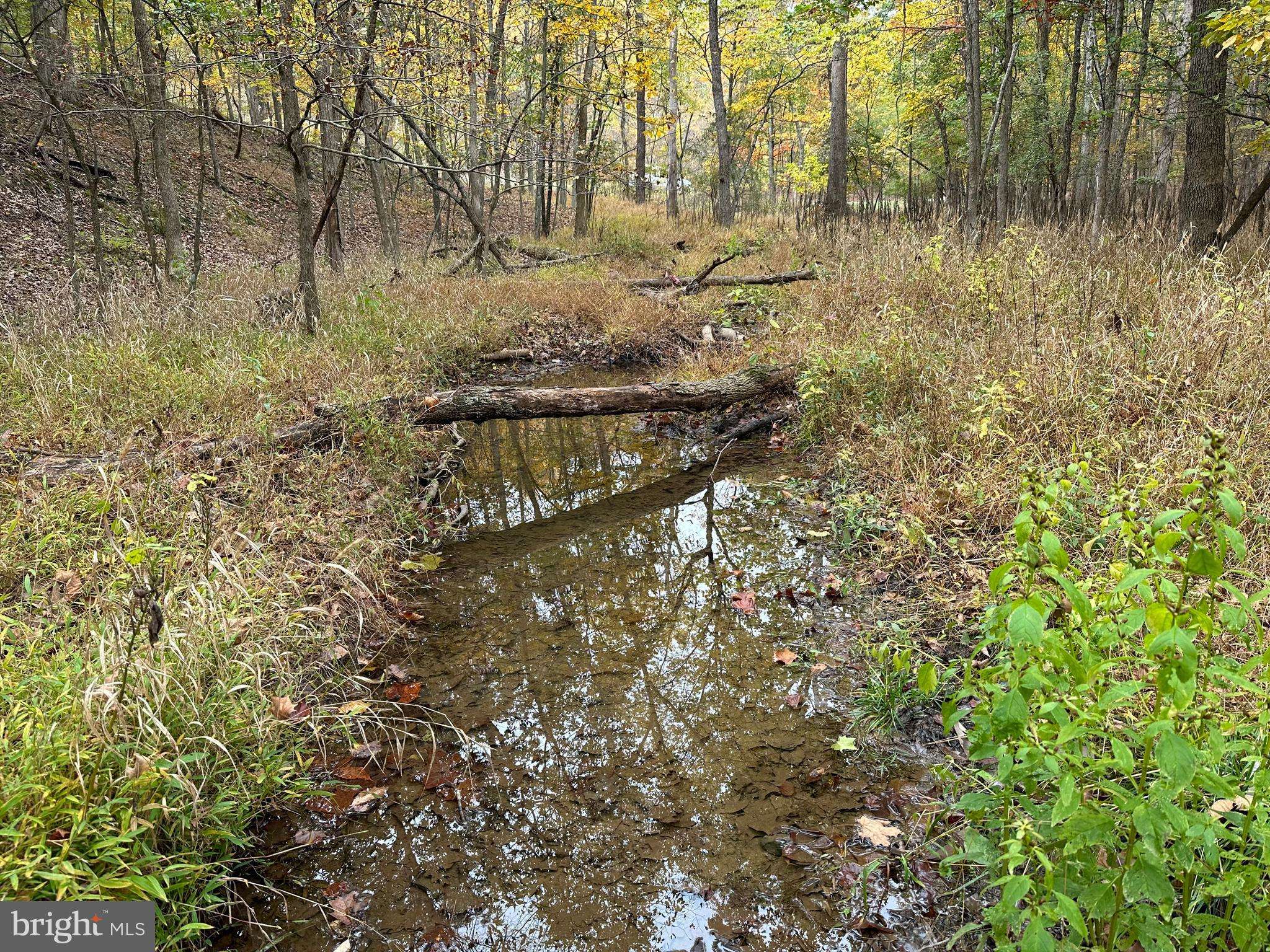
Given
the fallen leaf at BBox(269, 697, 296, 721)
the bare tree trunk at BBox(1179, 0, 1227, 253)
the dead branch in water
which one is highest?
the bare tree trunk at BBox(1179, 0, 1227, 253)

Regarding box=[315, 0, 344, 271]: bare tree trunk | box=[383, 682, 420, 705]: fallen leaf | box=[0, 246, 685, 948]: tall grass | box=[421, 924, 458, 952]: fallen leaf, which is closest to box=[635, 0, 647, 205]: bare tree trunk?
box=[315, 0, 344, 271]: bare tree trunk

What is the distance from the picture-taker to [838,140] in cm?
1298

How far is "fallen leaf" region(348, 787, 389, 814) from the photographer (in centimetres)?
257

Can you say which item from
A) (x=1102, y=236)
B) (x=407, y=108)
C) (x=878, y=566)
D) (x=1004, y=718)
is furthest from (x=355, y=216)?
(x=1004, y=718)

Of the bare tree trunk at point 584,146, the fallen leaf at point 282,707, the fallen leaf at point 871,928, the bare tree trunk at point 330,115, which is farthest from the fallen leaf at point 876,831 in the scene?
the bare tree trunk at point 584,146

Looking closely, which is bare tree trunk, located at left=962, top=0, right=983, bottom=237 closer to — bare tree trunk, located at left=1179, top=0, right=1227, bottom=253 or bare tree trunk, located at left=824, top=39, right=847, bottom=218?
bare tree trunk, located at left=1179, top=0, right=1227, bottom=253

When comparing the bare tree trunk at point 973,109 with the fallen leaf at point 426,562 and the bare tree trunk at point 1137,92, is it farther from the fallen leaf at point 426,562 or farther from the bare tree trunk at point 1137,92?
the fallen leaf at point 426,562

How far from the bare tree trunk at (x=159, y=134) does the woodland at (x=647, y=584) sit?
0.07 meters

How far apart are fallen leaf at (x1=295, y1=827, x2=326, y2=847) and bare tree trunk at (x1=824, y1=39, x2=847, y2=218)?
13065 millimetres

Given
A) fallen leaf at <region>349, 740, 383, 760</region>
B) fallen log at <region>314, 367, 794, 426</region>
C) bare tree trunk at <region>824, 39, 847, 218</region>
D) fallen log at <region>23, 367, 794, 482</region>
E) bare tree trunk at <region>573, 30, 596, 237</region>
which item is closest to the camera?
fallen leaf at <region>349, 740, 383, 760</region>

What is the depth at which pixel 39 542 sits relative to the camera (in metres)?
2.99

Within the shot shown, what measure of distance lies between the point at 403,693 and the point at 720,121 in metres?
14.0

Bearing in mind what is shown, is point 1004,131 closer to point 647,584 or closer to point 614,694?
point 647,584

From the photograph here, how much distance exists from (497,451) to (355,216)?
1917 cm
